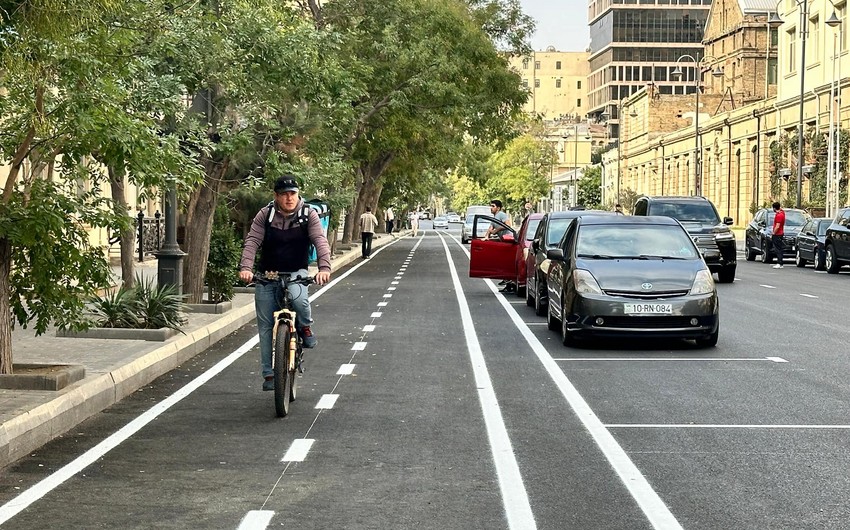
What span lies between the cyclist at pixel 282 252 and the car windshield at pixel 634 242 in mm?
6288

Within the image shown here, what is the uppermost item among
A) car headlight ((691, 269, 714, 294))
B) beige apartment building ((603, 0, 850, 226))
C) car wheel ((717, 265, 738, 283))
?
beige apartment building ((603, 0, 850, 226))

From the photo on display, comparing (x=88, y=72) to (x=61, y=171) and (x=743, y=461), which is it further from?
(x=743, y=461)

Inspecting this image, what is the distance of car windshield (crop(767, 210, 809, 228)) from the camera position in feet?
150

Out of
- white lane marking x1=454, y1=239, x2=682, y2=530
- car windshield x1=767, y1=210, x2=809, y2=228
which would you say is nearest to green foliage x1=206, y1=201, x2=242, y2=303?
white lane marking x1=454, y1=239, x2=682, y2=530

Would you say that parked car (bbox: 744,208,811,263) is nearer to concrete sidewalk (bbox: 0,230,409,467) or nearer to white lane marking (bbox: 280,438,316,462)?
concrete sidewalk (bbox: 0,230,409,467)

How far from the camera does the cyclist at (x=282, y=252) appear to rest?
10.7 m

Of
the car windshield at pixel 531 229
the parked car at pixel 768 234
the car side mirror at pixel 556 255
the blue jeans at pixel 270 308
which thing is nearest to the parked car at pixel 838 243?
the parked car at pixel 768 234

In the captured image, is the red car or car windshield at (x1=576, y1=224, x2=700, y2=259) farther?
the red car

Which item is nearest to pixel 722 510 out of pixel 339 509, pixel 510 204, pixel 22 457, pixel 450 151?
pixel 339 509

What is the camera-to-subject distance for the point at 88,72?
33.4 feet

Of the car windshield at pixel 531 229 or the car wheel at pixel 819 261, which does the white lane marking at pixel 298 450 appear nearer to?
the car windshield at pixel 531 229

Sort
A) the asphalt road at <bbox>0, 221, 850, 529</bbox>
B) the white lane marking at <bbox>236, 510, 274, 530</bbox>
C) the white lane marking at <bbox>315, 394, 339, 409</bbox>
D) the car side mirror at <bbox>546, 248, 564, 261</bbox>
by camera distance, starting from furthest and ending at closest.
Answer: the car side mirror at <bbox>546, 248, 564, 261</bbox>, the white lane marking at <bbox>315, 394, 339, 409</bbox>, the asphalt road at <bbox>0, 221, 850, 529</bbox>, the white lane marking at <bbox>236, 510, 274, 530</bbox>

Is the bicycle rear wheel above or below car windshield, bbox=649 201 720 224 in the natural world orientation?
below

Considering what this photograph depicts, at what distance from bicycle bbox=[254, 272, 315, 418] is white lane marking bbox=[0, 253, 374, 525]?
1.03 m
